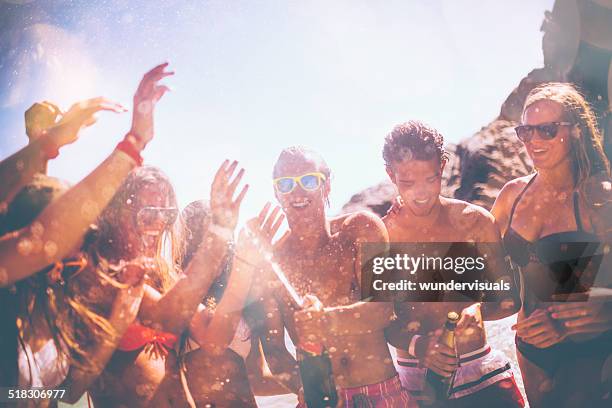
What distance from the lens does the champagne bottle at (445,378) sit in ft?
11.7

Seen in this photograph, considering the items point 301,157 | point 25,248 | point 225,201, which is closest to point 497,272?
point 301,157

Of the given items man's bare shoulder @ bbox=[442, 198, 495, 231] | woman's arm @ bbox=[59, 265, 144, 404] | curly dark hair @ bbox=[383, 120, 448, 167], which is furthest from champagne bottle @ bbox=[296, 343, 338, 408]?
curly dark hair @ bbox=[383, 120, 448, 167]

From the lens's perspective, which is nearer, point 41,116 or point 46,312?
point 46,312

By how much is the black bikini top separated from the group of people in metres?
0.01

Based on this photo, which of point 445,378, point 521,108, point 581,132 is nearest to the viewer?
point 445,378

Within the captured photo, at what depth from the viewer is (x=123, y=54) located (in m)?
3.80

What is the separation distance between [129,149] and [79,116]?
49 cm

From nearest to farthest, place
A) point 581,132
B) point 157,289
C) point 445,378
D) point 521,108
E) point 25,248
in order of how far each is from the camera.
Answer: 1. point 25,248
2. point 157,289
3. point 445,378
4. point 581,132
5. point 521,108

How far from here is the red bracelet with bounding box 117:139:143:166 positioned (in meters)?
3.50

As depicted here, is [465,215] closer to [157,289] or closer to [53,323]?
[157,289]

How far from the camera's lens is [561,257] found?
370 cm

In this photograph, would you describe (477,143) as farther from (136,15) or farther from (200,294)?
(136,15)

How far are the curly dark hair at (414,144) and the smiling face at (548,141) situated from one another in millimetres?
695

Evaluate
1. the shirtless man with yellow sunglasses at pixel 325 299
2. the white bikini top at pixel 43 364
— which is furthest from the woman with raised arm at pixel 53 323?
the shirtless man with yellow sunglasses at pixel 325 299
